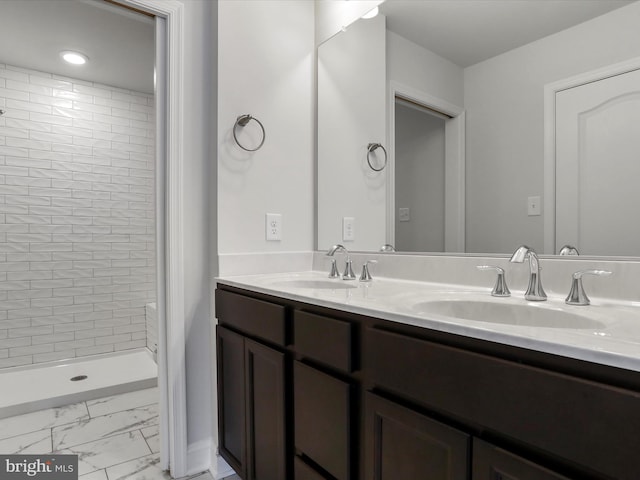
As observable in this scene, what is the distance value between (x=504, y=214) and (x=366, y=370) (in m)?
0.74

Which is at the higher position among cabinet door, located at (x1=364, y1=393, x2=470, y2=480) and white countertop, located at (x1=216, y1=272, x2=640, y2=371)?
white countertop, located at (x1=216, y1=272, x2=640, y2=371)

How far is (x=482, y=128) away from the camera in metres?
1.31

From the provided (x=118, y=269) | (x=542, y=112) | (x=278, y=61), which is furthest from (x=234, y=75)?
(x=118, y=269)

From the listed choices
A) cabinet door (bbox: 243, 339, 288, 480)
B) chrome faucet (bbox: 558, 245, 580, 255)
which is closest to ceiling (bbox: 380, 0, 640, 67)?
chrome faucet (bbox: 558, 245, 580, 255)

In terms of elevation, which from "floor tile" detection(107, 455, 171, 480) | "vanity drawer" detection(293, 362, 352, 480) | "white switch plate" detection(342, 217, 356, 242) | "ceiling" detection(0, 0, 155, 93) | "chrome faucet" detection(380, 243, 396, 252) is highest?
"ceiling" detection(0, 0, 155, 93)

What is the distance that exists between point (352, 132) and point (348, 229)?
468 millimetres

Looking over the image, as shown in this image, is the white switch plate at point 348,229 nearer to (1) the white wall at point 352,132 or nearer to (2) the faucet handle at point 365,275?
(1) the white wall at point 352,132

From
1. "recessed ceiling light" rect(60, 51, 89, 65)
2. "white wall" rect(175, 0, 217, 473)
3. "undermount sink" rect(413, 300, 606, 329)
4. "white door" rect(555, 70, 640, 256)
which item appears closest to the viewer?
"undermount sink" rect(413, 300, 606, 329)

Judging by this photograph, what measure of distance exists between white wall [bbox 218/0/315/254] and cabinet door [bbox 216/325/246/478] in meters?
0.41

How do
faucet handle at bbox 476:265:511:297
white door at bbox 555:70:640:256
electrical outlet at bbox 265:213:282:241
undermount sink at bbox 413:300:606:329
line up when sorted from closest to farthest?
undermount sink at bbox 413:300:606:329
white door at bbox 555:70:640:256
faucet handle at bbox 476:265:511:297
electrical outlet at bbox 265:213:282:241

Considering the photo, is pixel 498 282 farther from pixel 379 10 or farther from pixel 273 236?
pixel 379 10

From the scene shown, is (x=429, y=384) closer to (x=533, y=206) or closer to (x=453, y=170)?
(x=533, y=206)

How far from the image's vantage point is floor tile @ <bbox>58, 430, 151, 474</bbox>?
66.6 inches

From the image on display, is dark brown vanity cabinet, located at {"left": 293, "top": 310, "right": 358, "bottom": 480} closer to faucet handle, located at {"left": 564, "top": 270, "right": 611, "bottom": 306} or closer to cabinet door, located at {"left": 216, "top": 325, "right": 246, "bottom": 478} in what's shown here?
cabinet door, located at {"left": 216, "top": 325, "right": 246, "bottom": 478}
